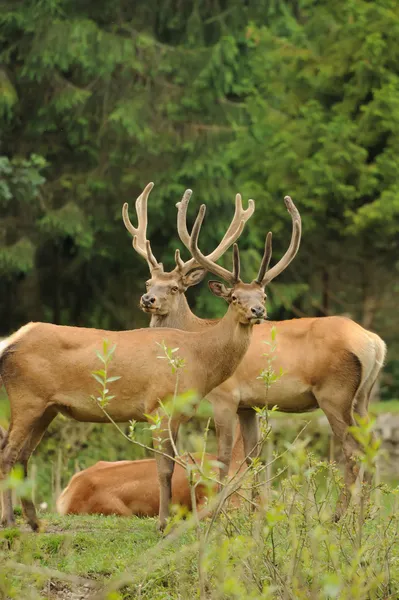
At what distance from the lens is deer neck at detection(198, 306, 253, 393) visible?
8172 millimetres

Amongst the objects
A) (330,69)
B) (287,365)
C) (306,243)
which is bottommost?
(306,243)

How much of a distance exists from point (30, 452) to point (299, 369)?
218 centimetres

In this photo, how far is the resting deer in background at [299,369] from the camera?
902cm

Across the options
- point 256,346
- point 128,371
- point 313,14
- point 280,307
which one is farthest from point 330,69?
point 128,371

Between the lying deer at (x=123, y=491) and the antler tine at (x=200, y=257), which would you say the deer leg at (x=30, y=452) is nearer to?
the lying deer at (x=123, y=491)

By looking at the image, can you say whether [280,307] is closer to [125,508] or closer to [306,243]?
[306,243]

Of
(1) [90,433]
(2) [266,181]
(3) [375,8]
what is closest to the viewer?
(1) [90,433]

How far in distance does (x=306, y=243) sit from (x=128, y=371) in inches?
493

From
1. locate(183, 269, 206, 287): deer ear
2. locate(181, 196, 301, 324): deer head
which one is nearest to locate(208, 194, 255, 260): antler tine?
locate(183, 269, 206, 287): deer ear

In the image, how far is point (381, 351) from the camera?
9.27 m

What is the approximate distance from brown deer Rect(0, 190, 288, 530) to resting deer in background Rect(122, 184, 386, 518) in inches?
30.1

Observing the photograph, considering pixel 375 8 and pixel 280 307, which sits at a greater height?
pixel 375 8

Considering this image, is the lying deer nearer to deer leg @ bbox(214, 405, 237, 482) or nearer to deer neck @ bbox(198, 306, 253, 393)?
deer leg @ bbox(214, 405, 237, 482)

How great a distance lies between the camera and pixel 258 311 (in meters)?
7.94
